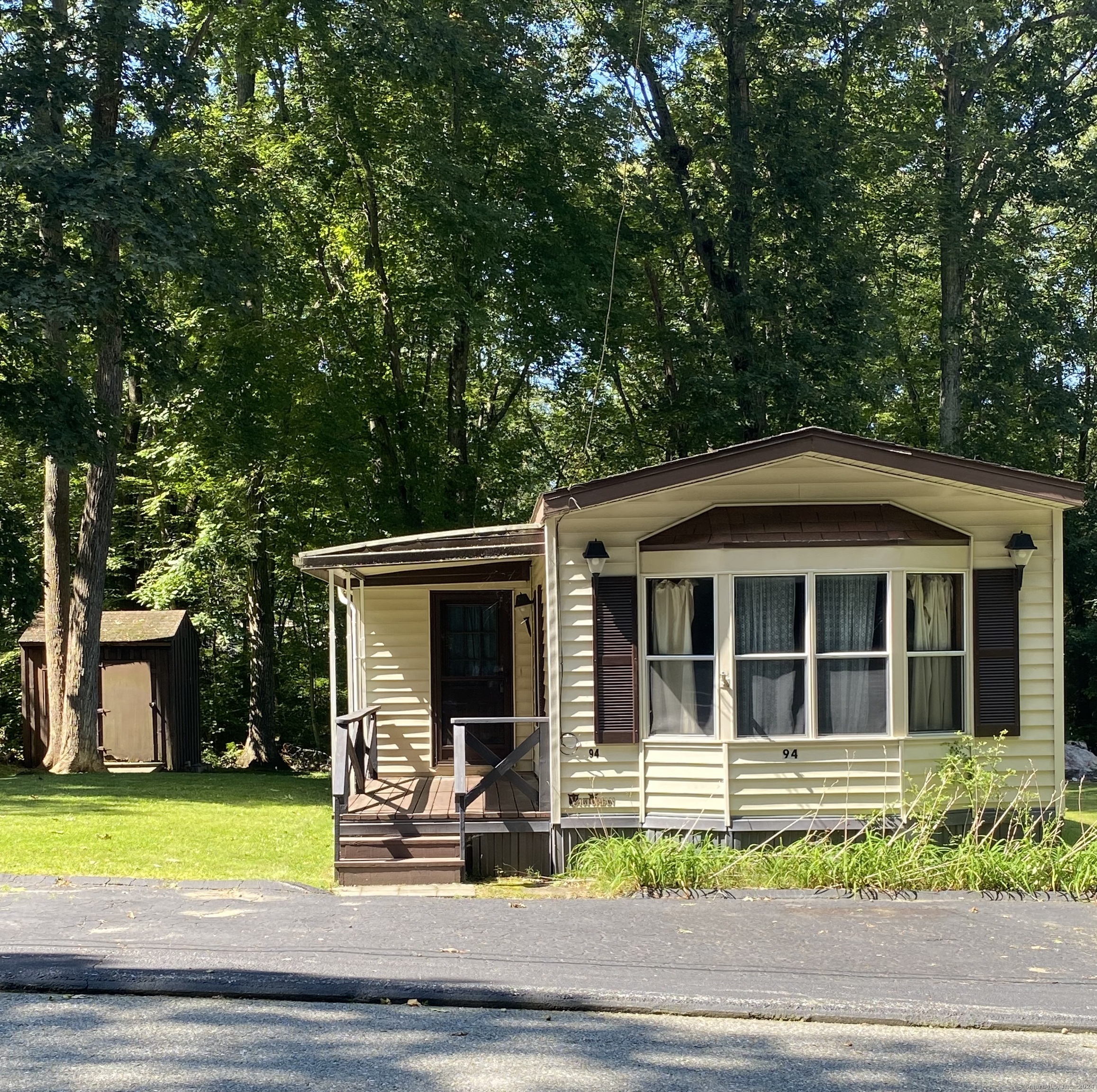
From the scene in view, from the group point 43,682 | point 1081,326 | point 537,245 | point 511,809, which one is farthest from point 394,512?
point 1081,326

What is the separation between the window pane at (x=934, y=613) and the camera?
32.5 feet

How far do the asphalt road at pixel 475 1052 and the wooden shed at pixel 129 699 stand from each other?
14.0m

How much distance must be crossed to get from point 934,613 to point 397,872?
473 cm

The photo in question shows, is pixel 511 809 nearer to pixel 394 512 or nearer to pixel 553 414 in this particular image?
pixel 394 512

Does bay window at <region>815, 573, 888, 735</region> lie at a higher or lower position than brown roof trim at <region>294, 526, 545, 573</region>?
lower

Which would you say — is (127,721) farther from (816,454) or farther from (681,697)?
(816,454)

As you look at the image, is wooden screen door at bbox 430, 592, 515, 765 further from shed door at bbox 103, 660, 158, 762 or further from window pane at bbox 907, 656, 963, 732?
shed door at bbox 103, 660, 158, 762

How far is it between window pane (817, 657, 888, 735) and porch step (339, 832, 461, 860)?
3064 millimetres

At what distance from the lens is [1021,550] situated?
389 inches

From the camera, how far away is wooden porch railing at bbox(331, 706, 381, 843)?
9.70 meters

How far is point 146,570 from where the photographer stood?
25281 millimetres

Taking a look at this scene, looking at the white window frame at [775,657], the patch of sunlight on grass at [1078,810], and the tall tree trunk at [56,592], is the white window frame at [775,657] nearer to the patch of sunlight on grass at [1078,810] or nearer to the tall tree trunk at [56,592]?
the patch of sunlight on grass at [1078,810]

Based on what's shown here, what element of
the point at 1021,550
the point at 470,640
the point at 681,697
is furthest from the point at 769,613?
the point at 470,640

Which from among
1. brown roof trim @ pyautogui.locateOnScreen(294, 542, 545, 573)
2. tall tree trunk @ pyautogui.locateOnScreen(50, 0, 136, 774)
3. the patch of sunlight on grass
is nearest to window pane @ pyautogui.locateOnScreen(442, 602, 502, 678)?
brown roof trim @ pyautogui.locateOnScreen(294, 542, 545, 573)
